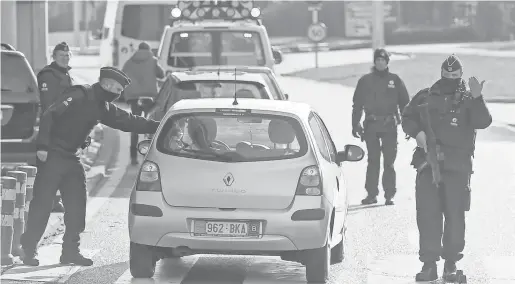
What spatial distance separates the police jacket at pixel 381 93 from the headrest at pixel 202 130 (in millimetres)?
5420

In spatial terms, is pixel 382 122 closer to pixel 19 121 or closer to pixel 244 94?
pixel 244 94

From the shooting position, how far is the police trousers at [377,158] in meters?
15.9

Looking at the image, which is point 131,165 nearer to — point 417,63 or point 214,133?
point 214,133

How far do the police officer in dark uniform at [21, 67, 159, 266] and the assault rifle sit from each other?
2.36m

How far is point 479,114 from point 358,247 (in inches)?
102

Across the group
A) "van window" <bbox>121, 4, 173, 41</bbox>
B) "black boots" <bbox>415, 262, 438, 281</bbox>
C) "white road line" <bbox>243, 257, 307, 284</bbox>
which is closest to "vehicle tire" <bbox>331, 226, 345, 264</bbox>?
"white road line" <bbox>243, 257, 307, 284</bbox>

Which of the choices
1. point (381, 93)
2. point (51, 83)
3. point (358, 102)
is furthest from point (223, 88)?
point (51, 83)

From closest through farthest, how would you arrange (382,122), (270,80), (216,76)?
(216,76) → (382,122) → (270,80)

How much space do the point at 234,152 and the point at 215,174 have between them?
244mm

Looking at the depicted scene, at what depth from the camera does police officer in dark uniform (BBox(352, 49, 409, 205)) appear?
15766mm

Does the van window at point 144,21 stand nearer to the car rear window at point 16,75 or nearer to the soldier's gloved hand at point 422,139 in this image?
the car rear window at point 16,75

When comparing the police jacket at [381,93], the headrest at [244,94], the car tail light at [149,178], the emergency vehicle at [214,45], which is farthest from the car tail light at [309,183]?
the emergency vehicle at [214,45]

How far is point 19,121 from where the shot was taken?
16109 mm

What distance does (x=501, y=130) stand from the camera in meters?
26.0
